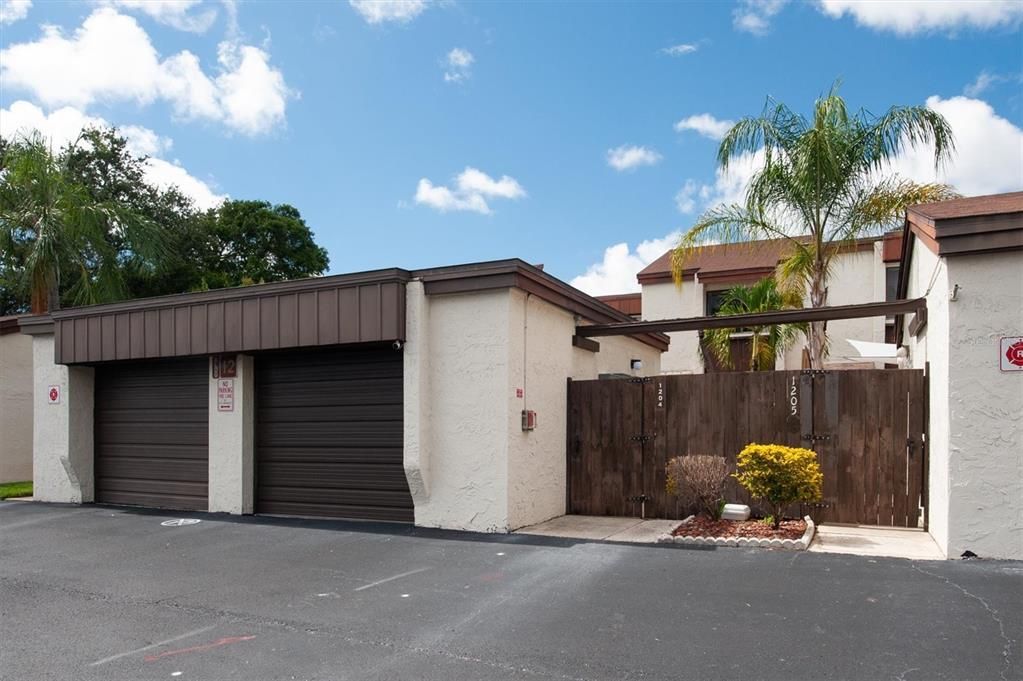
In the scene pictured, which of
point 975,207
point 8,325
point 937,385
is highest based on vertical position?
point 975,207

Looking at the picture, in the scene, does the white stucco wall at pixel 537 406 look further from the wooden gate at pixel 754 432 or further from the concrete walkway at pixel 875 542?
the concrete walkway at pixel 875 542

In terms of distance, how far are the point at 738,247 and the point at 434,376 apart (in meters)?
15.2

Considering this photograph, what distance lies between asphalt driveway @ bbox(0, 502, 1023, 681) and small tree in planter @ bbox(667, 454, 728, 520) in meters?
1.05

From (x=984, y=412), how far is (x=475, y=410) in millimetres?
5427

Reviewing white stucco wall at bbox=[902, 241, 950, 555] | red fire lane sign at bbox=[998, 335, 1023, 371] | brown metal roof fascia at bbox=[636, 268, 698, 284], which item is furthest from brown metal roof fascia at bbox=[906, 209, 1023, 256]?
brown metal roof fascia at bbox=[636, 268, 698, 284]

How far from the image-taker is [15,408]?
16.4 meters

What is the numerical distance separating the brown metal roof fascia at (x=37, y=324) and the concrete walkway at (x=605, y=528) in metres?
9.77

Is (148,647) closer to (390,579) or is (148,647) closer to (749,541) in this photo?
(390,579)

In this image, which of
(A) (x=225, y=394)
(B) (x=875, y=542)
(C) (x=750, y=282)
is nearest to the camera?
(B) (x=875, y=542)

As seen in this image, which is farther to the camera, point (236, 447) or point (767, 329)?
point (767, 329)

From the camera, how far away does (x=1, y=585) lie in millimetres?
7129

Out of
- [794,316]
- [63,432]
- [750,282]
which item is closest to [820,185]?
[794,316]

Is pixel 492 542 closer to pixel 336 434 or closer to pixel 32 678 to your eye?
pixel 336 434

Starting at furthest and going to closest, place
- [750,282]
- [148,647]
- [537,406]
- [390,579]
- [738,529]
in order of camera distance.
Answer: [750,282] < [537,406] < [738,529] < [390,579] < [148,647]
